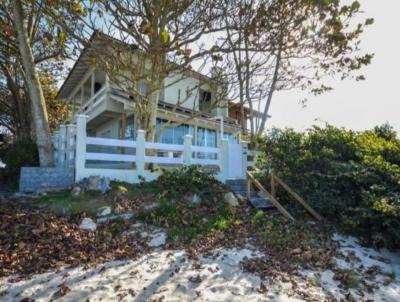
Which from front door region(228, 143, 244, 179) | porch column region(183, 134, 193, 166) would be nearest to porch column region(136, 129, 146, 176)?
porch column region(183, 134, 193, 166)

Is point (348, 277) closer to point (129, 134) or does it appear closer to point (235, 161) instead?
point (235, 161)

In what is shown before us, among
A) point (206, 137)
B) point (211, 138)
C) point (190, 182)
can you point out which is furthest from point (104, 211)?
point (211, 138)

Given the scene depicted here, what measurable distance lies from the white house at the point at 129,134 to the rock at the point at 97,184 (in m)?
0.65

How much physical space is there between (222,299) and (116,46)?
8.94m

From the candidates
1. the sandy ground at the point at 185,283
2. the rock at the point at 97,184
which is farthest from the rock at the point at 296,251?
the rock at the point at 97,184

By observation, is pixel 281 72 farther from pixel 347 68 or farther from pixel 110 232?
pixel 110 232

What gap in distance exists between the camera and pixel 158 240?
6.28 metres

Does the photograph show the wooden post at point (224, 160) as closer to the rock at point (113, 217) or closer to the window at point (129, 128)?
Answer: the rock at point (113, 217)

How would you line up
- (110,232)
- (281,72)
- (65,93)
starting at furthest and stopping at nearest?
(65,93)
(281,72)
(110,232)

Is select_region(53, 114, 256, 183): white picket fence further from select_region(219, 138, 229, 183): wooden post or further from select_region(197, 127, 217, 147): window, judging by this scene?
select_region(197, 127, 217, 147): window

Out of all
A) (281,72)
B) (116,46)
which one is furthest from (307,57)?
(116,46)

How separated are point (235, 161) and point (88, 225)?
618 cm

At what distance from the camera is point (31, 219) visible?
6578 millimetres

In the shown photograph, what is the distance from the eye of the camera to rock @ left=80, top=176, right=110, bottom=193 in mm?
8484
